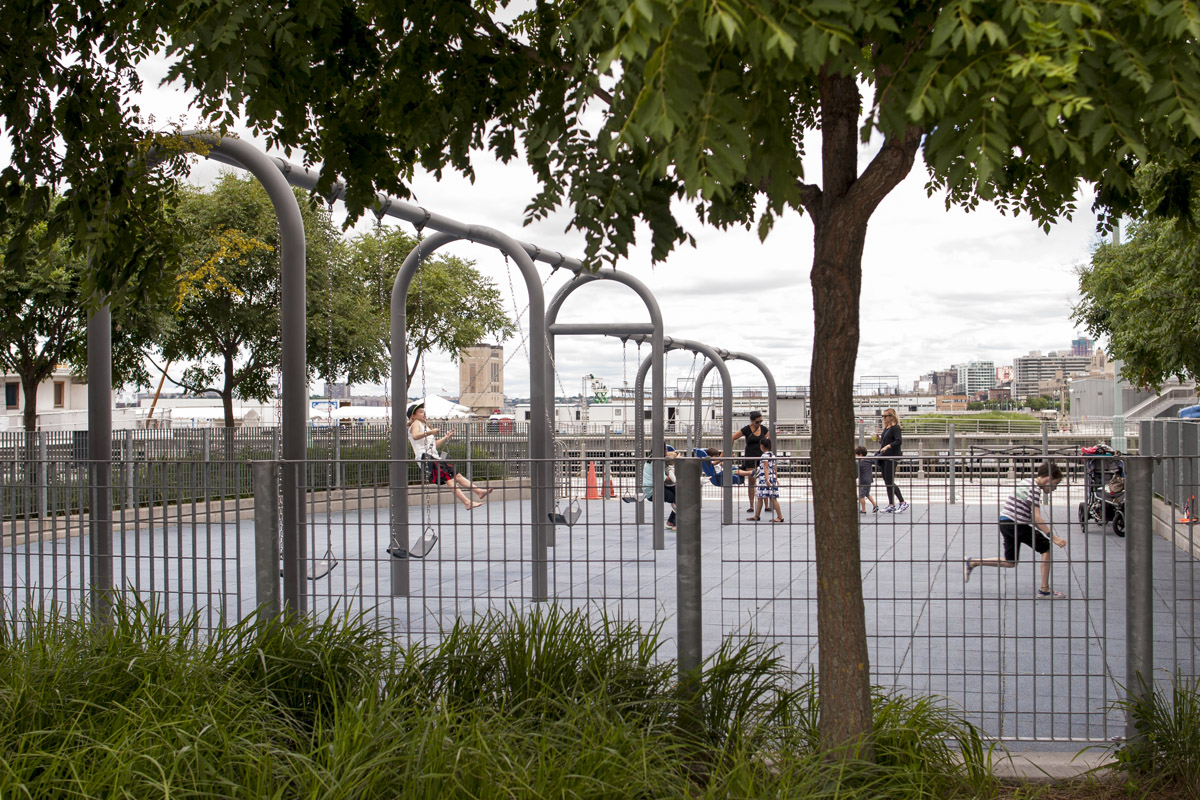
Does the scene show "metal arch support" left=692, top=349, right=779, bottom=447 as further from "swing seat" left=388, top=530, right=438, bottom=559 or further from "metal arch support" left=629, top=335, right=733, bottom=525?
"swing seat" left=388, top=530, right=438, bottom=559

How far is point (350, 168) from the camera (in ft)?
14.7

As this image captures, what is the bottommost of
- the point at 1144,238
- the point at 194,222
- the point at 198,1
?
the point at 198,1

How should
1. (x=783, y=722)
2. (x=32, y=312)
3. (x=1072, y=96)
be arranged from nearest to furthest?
(x=1072, y=96) < (x=783, y=722) < (x=32, y=312)

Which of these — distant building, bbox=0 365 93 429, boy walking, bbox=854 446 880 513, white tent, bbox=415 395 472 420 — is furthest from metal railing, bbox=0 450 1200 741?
distant building, bbox=0 365 93 429

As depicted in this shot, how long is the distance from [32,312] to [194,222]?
532 cm

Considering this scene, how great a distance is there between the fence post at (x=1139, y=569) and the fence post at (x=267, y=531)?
162 inches

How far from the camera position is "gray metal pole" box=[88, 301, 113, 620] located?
245 inches

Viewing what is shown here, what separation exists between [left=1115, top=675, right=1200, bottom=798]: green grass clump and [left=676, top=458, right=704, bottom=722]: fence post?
1819 millimetres

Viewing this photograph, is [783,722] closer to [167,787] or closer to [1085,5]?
[167,787]

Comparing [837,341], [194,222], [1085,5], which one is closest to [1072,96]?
[1085,5]

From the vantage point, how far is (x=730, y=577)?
10078 millimetres

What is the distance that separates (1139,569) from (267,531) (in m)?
4.24

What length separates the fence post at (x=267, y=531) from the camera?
5.33 m

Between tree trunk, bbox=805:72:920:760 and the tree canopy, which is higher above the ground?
the tree canopy
